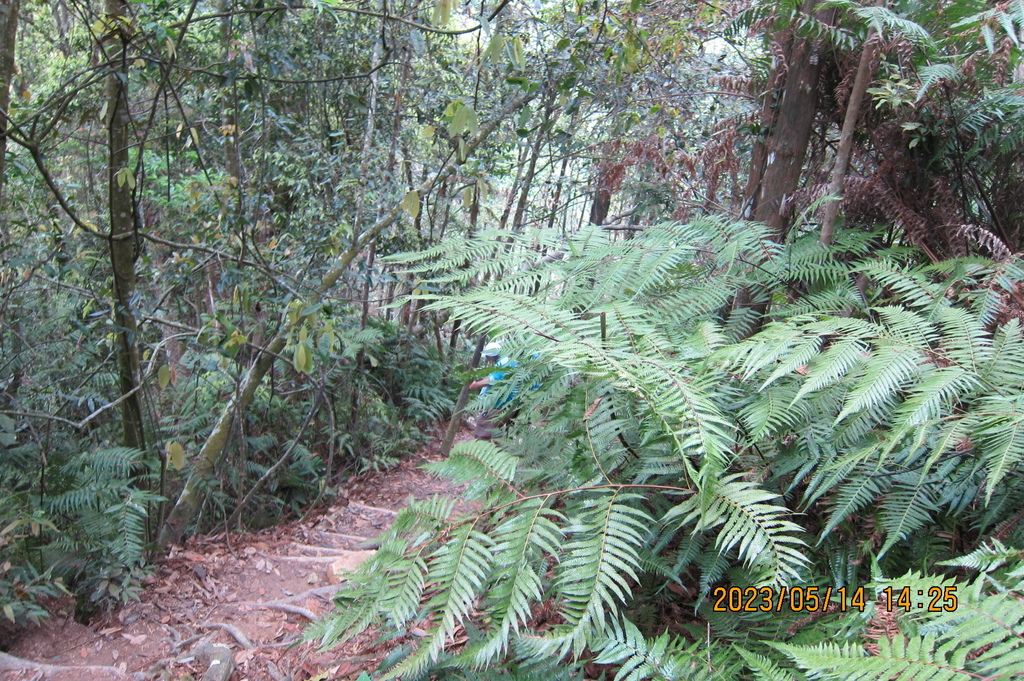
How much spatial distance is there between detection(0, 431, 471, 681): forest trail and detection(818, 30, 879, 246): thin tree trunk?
Answer: 7.46ft

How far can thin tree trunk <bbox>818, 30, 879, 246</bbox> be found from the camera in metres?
2.51

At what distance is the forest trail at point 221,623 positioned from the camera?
2691mm

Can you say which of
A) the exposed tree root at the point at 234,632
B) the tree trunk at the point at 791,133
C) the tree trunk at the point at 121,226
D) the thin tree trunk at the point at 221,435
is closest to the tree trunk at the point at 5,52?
the tree trunk at the point at 121,226

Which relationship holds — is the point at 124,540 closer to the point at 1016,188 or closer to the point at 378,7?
the point at 378,7

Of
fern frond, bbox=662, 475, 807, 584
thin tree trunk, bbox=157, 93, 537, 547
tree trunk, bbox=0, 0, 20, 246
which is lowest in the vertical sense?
thin tree trunk, bbox=157, 93, 537, 547

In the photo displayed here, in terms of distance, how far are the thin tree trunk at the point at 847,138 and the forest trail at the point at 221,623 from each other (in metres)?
2.28

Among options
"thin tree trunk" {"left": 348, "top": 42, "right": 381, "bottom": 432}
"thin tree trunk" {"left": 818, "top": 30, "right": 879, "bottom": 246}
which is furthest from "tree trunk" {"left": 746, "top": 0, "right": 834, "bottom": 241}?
"thin tree trunk" {"left": 348, "top": 42, "right": 381, "bottom": 432}

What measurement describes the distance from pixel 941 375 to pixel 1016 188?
1780mm

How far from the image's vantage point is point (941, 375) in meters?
1.51

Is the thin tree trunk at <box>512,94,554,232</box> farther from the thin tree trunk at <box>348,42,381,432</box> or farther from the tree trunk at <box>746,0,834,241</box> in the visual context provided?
the tree trunk at <box>746,0,834,241</box>

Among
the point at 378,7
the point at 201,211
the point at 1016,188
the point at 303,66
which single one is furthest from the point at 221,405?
the point at 1016,188

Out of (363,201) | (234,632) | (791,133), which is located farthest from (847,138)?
(234,632)

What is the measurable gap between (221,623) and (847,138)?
3.94 meters
